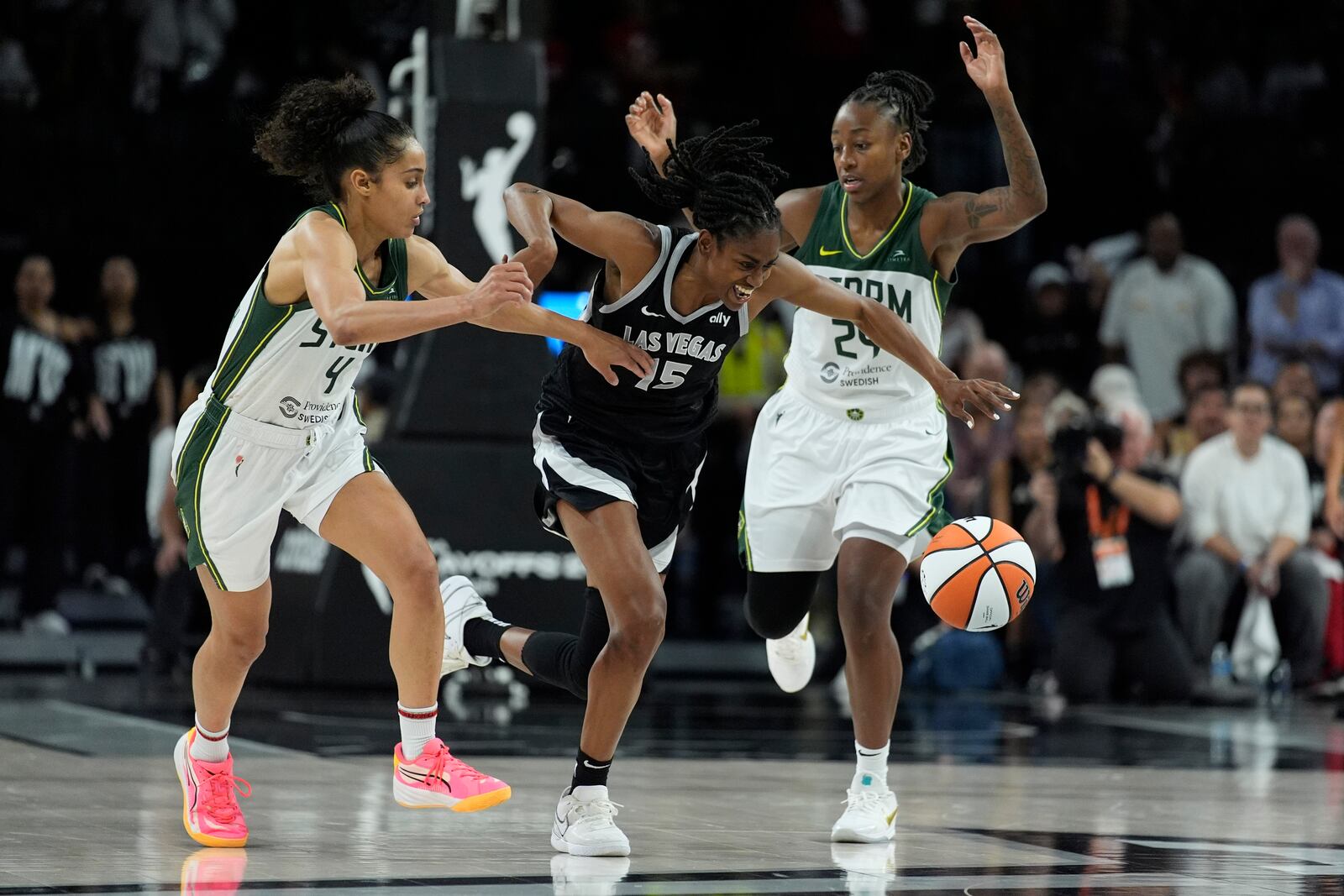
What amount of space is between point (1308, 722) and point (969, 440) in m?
3.08

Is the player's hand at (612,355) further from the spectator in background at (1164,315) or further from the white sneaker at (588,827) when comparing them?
the spectator in background at (1164,315)

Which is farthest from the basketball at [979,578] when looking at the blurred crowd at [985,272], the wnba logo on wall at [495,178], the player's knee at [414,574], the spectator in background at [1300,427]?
the spectator in background at [1300,427]

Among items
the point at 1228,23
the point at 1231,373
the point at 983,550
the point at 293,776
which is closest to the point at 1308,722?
the point at 1231,373

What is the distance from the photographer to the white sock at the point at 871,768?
563cm

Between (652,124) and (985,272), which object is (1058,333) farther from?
(652,124)

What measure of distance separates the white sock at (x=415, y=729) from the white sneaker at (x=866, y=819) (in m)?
1.19

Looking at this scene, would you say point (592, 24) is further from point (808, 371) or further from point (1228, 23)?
point (808, 371)

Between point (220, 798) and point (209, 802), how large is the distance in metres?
0.04

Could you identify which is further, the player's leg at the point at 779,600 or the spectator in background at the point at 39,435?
the spectator in background at the point at 39,435

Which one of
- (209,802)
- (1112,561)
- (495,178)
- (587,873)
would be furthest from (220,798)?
(1112,561)

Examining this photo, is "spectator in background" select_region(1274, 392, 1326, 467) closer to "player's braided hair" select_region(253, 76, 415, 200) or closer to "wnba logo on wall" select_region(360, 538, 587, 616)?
"wnba logo on wall" select_region(360, 538, 587, 616)

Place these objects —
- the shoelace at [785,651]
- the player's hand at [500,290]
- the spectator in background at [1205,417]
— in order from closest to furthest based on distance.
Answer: the player's hand at [500,290] < the shoelace at [785,651] < the spectator in background at [1205,417]

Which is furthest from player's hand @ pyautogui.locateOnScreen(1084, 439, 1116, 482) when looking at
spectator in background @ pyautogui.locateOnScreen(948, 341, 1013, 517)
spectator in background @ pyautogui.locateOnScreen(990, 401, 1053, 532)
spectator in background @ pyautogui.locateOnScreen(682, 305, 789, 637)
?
spectator in background @ pyautogui.locateOnScreen(682, 305, 789, 637)

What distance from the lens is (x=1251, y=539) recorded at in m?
11.4
